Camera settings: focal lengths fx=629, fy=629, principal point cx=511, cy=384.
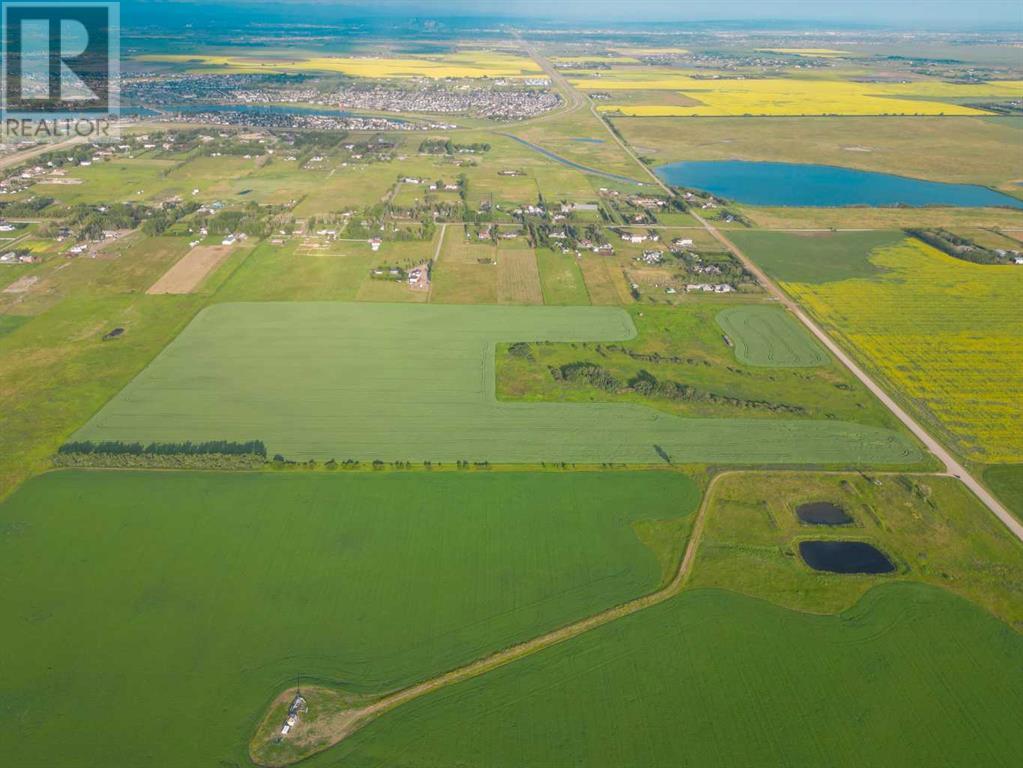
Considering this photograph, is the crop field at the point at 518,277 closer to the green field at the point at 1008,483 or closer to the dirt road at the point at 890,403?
the dirt road at the point at 890,403

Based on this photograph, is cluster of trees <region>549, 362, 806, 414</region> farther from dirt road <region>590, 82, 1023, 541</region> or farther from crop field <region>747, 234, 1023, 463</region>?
crop field <region>747, 234, 1023, 463</region>

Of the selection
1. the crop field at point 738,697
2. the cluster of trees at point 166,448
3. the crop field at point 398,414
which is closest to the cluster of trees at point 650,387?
the crop field at point 398,414

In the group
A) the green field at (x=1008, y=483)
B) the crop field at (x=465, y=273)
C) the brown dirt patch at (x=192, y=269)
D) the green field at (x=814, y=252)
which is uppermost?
the green field at (x=814, y=252)

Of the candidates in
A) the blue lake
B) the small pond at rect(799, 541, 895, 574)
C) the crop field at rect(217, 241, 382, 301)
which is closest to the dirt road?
the small pond at rect(799, 541, 895, 574)

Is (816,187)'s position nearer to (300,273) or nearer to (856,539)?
(300,273)

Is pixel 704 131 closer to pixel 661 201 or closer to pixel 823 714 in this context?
pixel 661 201

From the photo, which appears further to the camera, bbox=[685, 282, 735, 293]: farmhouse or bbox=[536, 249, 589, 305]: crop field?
bbox=[685, 282, 735, 293]: farmhouse

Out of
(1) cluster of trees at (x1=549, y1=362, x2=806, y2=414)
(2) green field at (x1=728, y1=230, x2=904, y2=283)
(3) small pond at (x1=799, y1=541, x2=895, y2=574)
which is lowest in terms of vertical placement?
(3) small pond at (x1=799, y1=541, x2=895, y2=574)
